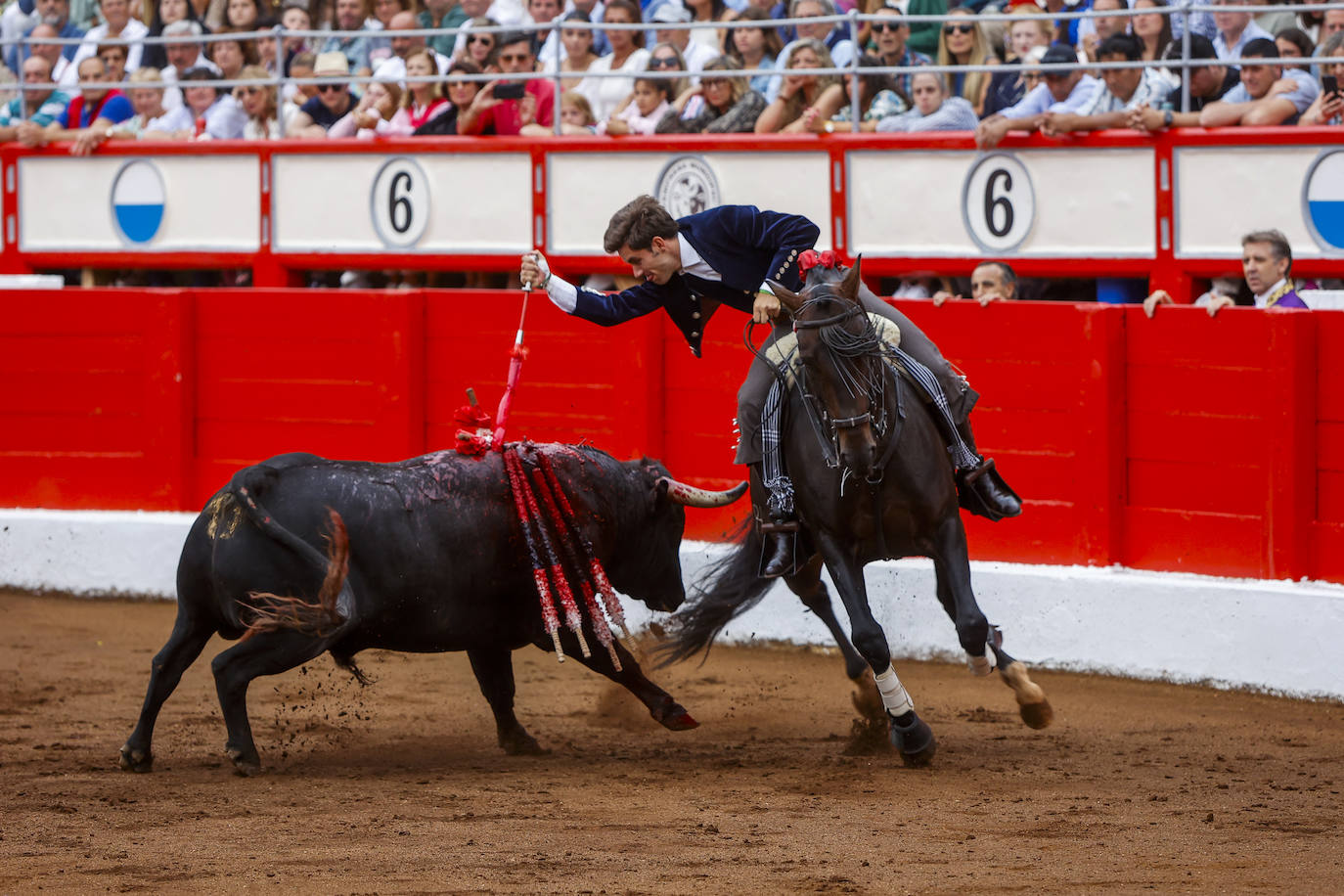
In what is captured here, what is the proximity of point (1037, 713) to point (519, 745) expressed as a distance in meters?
1.65

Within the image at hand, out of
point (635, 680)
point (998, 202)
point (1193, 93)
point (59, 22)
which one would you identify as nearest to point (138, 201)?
point (59, 22)

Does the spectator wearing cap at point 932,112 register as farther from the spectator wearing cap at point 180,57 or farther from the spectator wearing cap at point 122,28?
the spectator wearing cap at point 122,28

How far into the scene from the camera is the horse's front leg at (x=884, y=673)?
18.3 ft

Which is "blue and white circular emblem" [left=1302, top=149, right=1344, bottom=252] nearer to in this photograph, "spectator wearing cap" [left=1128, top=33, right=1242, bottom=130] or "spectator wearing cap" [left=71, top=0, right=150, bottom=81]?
"spectator wearing cap" [left=1128, top=33, right=1242, bottom=130]

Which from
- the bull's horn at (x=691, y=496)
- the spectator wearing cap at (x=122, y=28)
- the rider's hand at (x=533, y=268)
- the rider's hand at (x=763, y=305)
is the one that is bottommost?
the bull's horn at (x=691, y=496)

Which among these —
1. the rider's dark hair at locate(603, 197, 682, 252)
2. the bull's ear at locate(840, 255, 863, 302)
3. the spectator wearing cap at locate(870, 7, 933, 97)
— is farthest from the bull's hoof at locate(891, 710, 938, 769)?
the spectator wearing cap at locate(870, 7, 933, 97)

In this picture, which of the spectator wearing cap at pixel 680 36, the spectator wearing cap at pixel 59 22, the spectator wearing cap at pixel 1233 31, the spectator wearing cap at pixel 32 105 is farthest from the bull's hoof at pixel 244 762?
the spectator wearing cap at pixel 59 22

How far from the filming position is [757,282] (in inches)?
234

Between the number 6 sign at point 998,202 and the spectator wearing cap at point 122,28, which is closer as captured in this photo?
Result: the number 6 sign at point 998,202

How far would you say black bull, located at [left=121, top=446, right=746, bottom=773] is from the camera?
5.49 m

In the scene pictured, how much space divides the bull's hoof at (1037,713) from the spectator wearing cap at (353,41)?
722 centimetres

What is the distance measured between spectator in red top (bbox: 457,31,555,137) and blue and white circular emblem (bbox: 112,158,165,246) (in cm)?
228

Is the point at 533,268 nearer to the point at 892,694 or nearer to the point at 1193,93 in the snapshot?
the point at 892,694

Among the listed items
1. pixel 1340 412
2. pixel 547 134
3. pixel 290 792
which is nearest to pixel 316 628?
pixel 290 792
